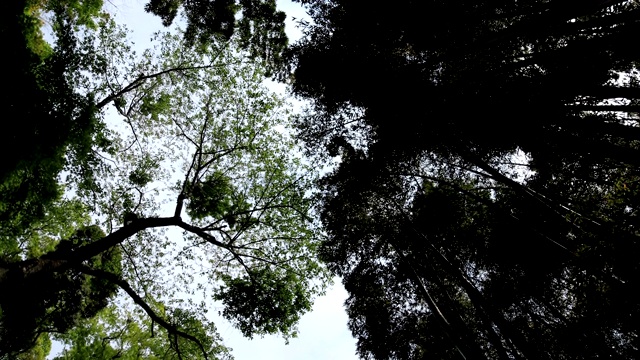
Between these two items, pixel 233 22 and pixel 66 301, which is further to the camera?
pixel 233 22

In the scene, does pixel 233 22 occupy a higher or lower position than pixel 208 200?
higher

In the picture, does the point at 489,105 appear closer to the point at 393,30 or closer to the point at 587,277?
the point at 393,30

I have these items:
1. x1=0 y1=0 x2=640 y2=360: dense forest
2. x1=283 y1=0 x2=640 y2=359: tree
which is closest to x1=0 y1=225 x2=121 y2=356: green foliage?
x1=0 y1=0 x2=640 y2=360: dense forest

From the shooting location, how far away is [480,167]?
1008cm

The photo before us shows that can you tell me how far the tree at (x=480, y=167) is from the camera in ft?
22.5

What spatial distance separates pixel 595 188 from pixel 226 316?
523 inches

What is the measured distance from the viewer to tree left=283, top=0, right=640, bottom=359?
270 inches

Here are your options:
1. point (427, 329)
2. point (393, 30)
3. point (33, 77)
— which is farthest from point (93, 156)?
point (427, 329)

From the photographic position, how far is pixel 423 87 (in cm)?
901

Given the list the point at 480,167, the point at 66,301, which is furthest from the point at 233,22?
the point at 66,301

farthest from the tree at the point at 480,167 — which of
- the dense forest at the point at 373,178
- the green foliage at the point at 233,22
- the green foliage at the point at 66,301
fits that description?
the green foliage at the point at 66,301

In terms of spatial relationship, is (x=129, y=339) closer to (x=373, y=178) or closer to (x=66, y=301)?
(x=66, y=301)

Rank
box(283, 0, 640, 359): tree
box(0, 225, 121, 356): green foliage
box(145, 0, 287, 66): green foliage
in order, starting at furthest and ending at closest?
box(145, 0, 287, 66): green foliage < box(0, 225, 121, 356): green foliage < box(283, 0, 640, 359): tree

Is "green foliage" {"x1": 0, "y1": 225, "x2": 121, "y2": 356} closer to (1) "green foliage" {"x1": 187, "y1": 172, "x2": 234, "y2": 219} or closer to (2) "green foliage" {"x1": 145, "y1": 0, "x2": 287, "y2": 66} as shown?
(1) "green foliage" {"x1": 187, "y1": 172, "x2": 234, "y2": 219}
